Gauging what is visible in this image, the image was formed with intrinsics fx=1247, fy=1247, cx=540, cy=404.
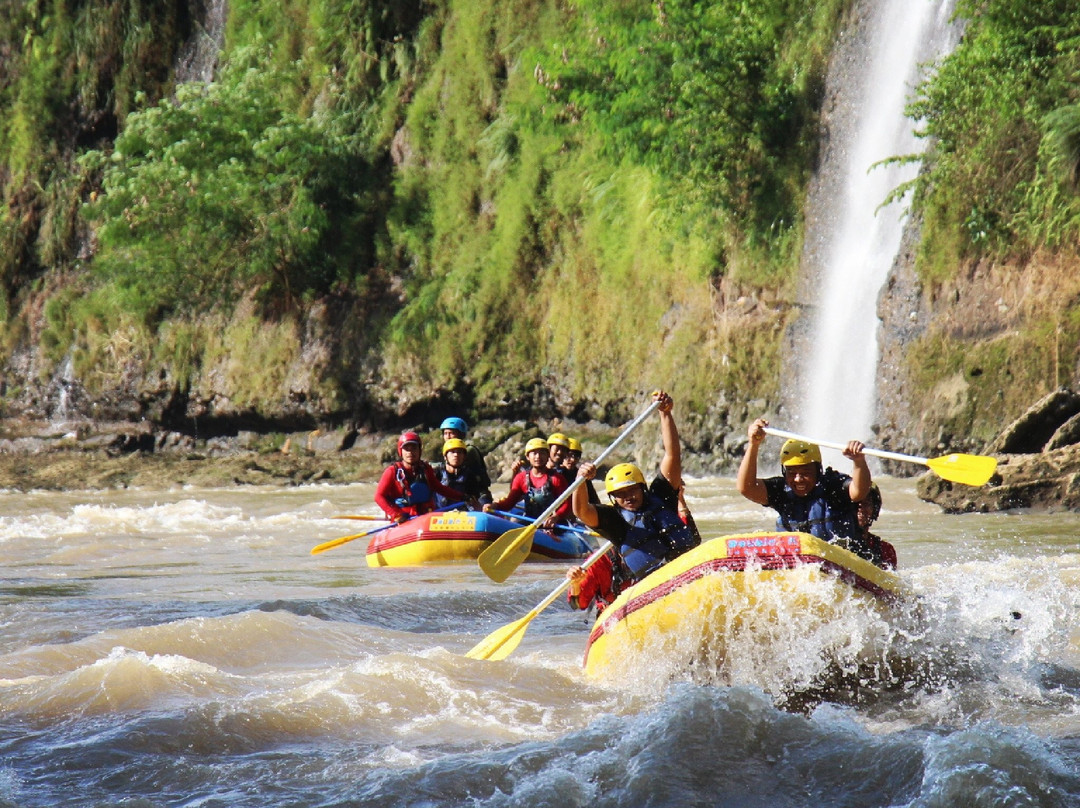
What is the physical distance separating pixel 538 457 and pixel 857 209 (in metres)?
8.38

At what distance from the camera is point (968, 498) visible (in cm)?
1207

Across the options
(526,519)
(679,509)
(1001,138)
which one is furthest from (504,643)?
(1001,138)

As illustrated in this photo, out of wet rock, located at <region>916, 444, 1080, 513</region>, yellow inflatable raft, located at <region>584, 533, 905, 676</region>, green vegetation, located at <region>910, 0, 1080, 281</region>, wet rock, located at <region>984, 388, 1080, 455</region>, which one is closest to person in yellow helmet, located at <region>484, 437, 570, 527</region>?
wet rock, located at <region>916, 444, 1080, 513</region>

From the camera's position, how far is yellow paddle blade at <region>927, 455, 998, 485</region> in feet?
21.3

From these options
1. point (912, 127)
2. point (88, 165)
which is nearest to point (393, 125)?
point (88, 165)

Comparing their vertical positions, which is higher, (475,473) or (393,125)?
(393,125)

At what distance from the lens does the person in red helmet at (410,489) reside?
12008mm

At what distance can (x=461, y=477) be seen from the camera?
40.3ft

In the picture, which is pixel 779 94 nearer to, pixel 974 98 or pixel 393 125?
pixel 974 98

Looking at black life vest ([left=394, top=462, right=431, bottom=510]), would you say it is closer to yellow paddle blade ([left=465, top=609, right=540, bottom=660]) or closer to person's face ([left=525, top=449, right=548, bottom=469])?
person's face ([left=525, top=449, right=548, bottom=469])

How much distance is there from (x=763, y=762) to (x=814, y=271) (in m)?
13.8

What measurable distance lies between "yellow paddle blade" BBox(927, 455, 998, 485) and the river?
616mm

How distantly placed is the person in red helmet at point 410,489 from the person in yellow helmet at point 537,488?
2.66 ft

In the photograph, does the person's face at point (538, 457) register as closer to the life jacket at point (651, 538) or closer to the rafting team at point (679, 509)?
the rafting team at point (679, 509)
